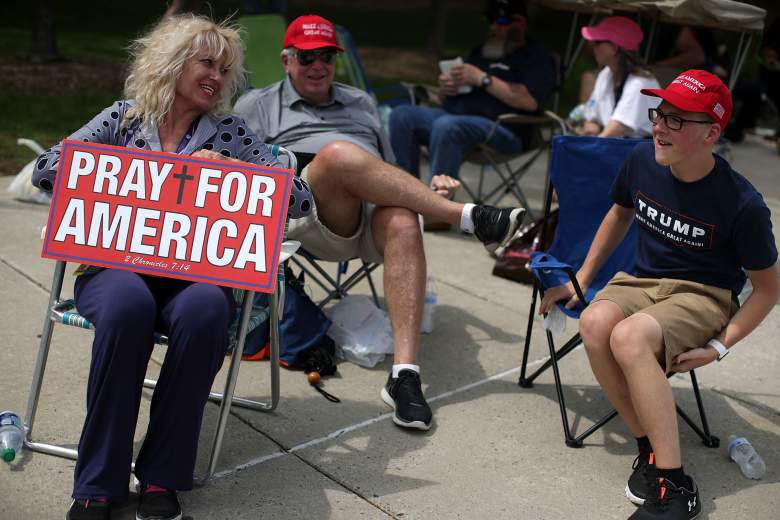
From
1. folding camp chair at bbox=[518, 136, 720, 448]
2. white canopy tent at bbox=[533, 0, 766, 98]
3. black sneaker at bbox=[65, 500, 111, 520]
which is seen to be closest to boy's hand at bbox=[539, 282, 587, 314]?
folding camp chair at bbox=[518, 136, 720, 448]

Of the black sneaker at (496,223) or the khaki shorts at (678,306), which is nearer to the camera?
the khaki shorts at (678,306)

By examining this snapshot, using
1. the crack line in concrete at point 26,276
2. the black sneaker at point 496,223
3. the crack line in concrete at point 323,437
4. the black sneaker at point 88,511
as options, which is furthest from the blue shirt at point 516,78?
the black sneaker at point 88,511

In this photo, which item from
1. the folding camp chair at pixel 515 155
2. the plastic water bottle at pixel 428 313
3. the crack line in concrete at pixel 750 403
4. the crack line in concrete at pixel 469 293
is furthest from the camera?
the folding camp chair at pixel 515 155

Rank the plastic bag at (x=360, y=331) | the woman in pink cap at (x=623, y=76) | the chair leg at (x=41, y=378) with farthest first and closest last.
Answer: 1. the woman in pink cap at (x=623, y=76)
2. the plastic bag at (x=360, y=331)
3. the chair leg at (x=41, y=378)

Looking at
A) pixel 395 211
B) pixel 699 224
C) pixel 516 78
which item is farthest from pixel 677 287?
pixel 516 78

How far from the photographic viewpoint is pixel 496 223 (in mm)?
3535

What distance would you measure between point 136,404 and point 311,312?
4.03 feet

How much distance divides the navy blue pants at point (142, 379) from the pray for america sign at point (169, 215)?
0.08 metres

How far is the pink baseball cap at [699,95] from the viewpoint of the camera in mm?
2887

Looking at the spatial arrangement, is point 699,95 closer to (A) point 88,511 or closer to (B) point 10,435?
(A) point 88,511

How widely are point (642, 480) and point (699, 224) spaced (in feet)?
2.70

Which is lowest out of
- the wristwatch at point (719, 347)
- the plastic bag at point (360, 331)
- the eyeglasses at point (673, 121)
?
the plastic bag at point (360, 331)

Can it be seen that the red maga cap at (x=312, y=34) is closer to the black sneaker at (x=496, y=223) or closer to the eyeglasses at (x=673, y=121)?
the black sneaker at (x=496, y=223)

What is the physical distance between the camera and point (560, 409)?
134 inches
